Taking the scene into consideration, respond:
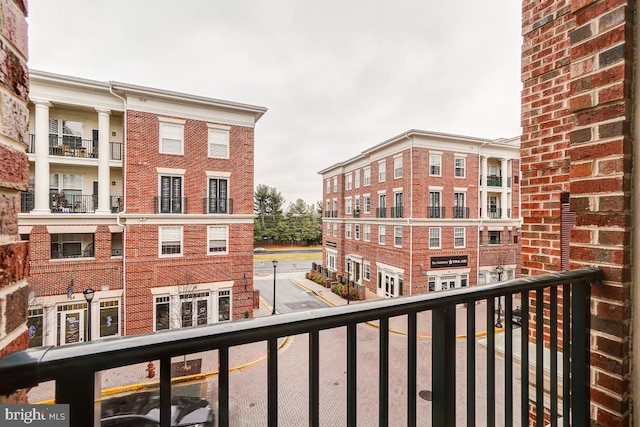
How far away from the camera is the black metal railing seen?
10.4 meters

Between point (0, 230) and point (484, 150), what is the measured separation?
1703cm

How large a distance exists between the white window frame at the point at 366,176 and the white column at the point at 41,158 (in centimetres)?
1397

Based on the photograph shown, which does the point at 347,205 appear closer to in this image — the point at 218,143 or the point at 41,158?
the point at 218,143

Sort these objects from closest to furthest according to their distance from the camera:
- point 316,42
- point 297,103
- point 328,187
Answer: point 316,42 < point 297,103 < point 328,187

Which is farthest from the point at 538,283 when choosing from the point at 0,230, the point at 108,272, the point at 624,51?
the point at 108,272

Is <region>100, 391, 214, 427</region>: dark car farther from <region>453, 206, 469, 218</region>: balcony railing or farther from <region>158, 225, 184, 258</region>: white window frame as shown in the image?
<region>453, 206, 469, 218</region>: balcony railing

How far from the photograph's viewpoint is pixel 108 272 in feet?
31.2

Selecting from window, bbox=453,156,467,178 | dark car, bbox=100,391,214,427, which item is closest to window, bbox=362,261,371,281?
window, bbox=453,156,467,178

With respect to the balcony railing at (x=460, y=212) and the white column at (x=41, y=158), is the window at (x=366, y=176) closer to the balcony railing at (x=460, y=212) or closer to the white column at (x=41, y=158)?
the balcony railing at (x=460, y=212)

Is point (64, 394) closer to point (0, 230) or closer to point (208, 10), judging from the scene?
point (0, 230)

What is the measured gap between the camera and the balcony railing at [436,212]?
14.0 metres

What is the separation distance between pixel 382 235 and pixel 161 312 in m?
10.7

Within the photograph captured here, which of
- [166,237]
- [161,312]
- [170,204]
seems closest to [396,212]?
[170,204]

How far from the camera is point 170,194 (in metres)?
10.1
